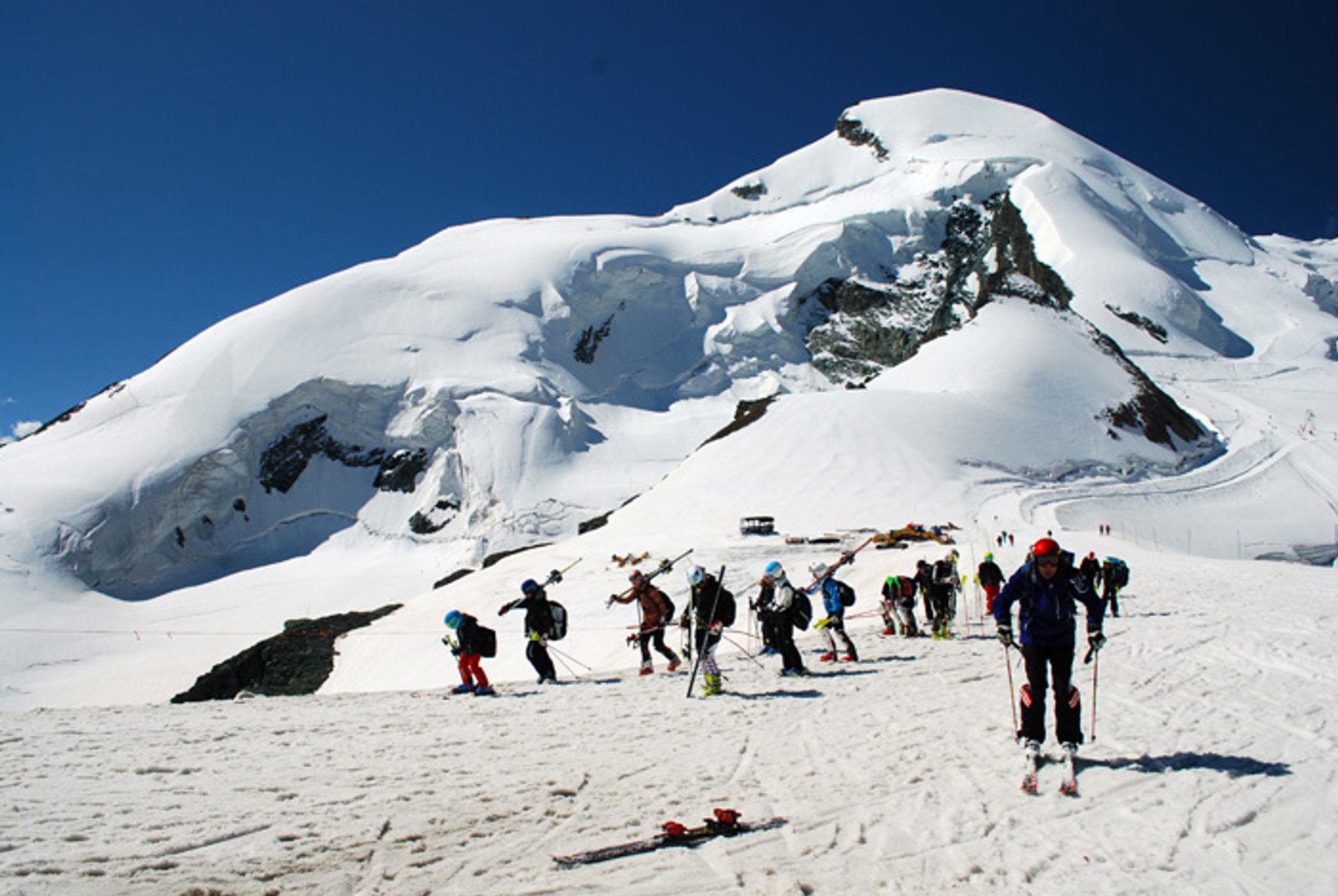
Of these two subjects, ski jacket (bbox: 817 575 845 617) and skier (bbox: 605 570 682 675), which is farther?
skier (bbox: 605 570 682 675)

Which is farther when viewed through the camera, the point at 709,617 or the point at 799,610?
the point at 799,610

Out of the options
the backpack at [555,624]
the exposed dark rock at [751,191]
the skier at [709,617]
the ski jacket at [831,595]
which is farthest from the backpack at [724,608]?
the exposed dark rock at [751,191]

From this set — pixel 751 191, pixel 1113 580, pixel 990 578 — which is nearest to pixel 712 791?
pixel 990 578

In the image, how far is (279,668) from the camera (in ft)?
75.3

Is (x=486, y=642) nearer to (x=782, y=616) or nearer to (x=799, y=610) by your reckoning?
(x=782, y=616)

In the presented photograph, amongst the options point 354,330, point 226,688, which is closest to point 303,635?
point 226,688

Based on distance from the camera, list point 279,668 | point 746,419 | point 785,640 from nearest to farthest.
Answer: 1. point 785,640
2. point 279,668
3. point 746,419

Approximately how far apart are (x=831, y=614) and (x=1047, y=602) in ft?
18.3

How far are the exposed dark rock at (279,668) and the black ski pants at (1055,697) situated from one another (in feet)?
68.3

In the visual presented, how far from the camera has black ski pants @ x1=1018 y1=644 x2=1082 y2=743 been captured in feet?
15.9

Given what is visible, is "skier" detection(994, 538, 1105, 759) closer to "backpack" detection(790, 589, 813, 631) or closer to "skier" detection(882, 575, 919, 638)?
"backpack" detection(790, 589, 813, 631)

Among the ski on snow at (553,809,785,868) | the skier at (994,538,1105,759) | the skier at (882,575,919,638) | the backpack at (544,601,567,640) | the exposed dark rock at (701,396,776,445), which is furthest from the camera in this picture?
the exposed dark rock at (701,396,776,445)

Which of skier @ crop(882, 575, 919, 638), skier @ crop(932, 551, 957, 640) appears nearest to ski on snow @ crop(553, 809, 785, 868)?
skier @ crop(932, 551, 957, 640)

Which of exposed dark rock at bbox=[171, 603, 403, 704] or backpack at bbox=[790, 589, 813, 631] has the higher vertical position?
backpack at bbox=[790, 589, 813, 631]
